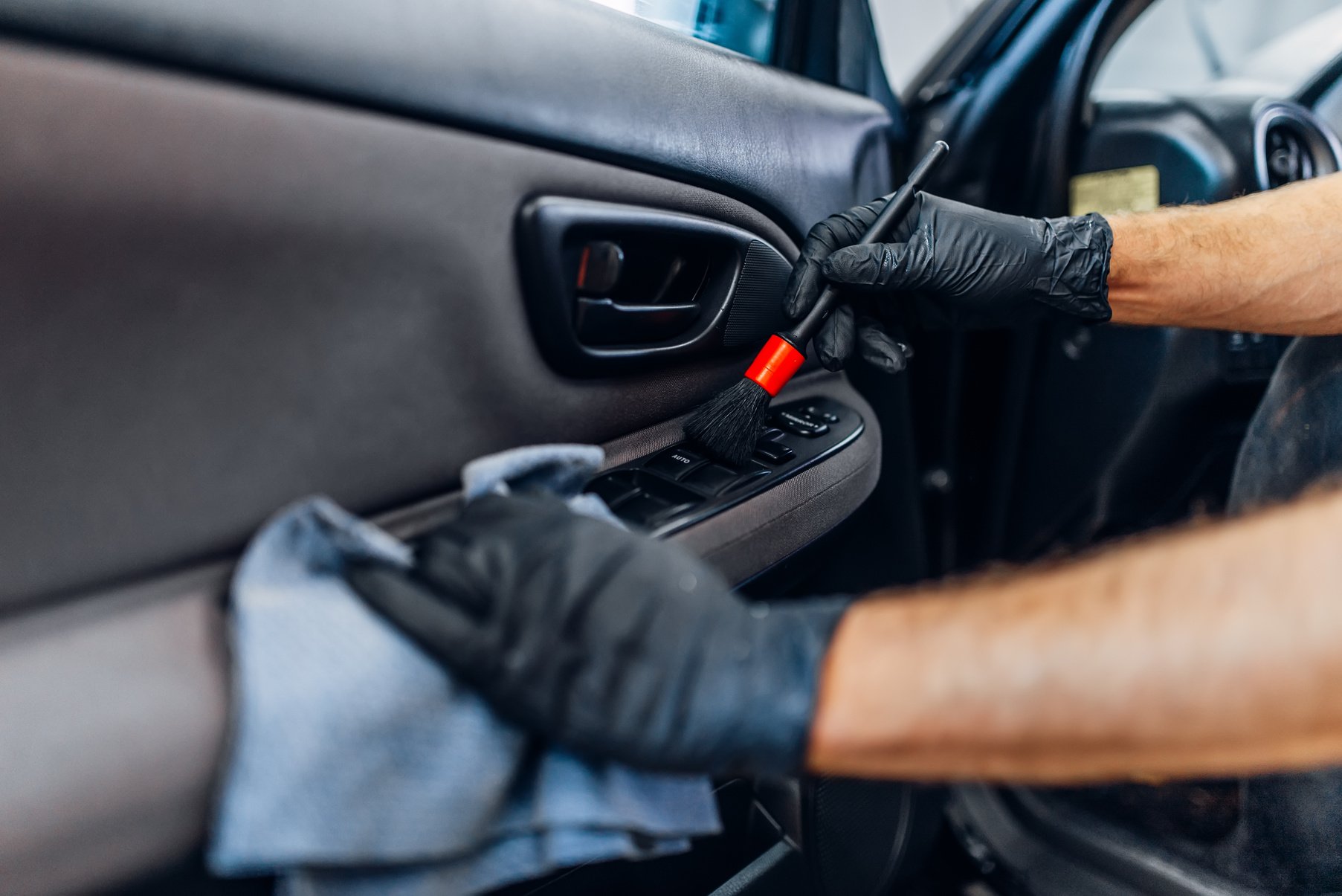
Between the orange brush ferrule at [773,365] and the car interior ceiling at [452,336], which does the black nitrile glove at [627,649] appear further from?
the orange brush ferrule at [773,365]

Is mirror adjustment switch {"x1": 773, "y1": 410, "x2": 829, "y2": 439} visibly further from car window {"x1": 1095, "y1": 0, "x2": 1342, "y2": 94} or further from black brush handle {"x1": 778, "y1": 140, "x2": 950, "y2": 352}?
car window {"x1": 1095, "y1": 0, "x2": 1342, "y2": 94}

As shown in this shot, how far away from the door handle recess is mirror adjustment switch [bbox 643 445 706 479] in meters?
0.08

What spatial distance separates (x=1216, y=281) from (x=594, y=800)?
83cm

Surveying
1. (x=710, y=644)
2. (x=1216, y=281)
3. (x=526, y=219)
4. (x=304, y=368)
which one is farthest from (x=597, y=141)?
(x=1216, y=281)

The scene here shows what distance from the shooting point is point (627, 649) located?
0.41 meters

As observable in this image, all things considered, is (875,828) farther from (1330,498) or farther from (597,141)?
(597,141)

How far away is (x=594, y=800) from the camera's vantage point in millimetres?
447

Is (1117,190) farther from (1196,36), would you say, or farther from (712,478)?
(1196,36)

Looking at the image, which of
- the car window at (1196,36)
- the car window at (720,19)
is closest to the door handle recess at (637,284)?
the car window at (720,19)

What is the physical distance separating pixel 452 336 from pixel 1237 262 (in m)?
0.81

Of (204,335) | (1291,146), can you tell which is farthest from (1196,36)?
(204,335)

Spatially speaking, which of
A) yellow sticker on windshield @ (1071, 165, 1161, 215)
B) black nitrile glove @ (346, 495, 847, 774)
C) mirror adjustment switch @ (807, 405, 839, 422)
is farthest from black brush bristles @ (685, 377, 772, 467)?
yellow sticker on windshield @ (1071, 165, 1161, 215)

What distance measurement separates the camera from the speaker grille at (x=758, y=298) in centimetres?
78

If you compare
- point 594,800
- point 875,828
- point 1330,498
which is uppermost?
point 1330,498
